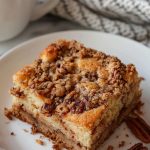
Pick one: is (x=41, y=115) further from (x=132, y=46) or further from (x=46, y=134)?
(x=132, y=46)

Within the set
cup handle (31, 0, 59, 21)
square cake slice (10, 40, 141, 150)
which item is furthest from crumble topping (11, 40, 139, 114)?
cup handle (31, 0, 59, 21)

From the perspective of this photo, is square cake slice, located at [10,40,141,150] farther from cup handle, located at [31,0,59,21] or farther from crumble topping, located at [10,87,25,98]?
cup handle, located at [31,0,59,21]

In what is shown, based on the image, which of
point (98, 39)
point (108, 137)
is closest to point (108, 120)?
point (108, 137)

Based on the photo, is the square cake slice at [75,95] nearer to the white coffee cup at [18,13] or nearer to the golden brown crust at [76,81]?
the golden brown crust at [76,81]

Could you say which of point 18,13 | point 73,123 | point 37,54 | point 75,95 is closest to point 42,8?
point 18,13

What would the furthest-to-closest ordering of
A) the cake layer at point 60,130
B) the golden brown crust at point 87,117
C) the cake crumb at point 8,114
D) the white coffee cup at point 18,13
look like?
the white coffee cup at point 18,13, the cake crumb at point 8,114, the cake layer at point 60,130, the golden brown crust at point 87,117

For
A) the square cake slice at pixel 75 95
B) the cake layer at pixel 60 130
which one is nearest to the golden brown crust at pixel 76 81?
the square cake slice at pixel 75 95

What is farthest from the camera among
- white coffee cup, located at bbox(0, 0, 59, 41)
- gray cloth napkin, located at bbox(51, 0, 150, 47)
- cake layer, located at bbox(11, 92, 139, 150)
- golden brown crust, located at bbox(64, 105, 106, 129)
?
gray cloth napkin, located at bbox(51, 0, 150, 47)
